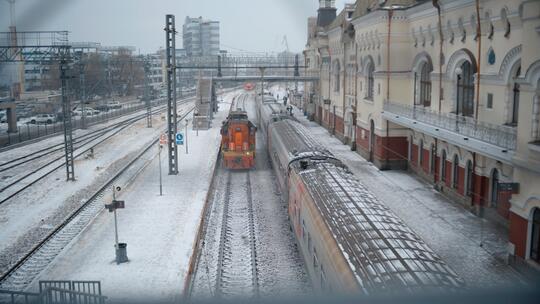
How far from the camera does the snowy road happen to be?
10836 millimetres

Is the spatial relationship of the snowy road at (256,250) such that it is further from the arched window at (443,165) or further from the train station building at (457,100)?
the arched window at (443,165)

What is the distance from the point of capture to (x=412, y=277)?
6062 mm

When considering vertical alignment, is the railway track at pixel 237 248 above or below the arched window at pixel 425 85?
below

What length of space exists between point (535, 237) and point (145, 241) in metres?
9.12

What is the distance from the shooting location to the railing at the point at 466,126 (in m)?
12.8

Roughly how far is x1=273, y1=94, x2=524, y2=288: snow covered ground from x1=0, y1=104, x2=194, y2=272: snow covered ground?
10.4 m

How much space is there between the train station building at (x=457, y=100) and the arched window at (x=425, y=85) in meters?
0.04

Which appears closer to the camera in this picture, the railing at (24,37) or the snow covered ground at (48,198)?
the railing at (24,37)

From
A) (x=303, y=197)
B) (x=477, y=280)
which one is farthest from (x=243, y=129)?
(x=477, y=280)

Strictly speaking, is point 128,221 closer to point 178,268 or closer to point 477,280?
point 178,268

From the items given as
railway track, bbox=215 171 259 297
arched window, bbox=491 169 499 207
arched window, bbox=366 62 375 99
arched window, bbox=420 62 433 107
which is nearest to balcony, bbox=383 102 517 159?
arched window, bbox=420 62 433 107

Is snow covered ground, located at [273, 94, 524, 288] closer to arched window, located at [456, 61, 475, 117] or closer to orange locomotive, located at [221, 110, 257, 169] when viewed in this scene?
arched window, located at [456, 61, 475, 117]

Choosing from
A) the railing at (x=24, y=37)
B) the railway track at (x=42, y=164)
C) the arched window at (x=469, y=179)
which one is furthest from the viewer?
the railway track at (x=42, y=164)

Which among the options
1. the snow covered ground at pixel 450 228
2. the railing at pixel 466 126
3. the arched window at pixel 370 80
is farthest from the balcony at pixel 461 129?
the arched window at pixel 370 80
